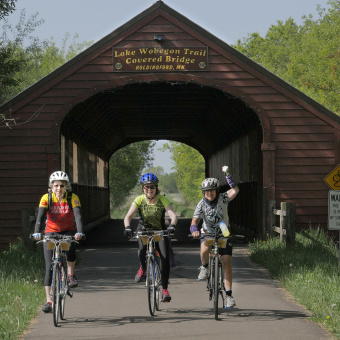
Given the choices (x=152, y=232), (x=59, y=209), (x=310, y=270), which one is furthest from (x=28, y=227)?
(x=152, y=232)

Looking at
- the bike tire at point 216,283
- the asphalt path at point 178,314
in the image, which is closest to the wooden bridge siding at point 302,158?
the asphalt path at point 178,314

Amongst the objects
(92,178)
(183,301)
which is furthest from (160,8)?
(92,178)

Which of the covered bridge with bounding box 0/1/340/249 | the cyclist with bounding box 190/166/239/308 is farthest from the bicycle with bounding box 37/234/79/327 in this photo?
the covered bridge with bounding box 0/1/340/249

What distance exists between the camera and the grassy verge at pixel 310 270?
9.14 m

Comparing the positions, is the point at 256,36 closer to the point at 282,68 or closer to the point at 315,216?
the point at 282,68

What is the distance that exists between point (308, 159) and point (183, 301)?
9910mm

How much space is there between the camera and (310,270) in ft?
40.5

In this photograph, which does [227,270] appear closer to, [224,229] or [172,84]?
Answer: [224,229]

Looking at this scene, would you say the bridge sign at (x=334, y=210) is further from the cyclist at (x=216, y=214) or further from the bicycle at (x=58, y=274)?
the bicycle at (x=58, y=274)

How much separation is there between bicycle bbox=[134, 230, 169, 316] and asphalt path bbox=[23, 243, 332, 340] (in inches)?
8.2

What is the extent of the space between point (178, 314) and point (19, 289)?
263 cm

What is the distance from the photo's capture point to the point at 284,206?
1697 cm

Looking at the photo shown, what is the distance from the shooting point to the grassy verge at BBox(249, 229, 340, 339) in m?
9.14

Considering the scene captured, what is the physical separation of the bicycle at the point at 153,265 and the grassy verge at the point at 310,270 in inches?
74.4
